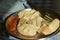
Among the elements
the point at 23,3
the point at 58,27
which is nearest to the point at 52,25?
the point at 58,27

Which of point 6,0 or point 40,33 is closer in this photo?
point 40,33

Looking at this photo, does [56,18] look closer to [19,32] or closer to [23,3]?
[19,32]

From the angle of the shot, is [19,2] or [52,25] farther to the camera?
[19,2]

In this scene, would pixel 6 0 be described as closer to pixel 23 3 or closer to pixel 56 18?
pixel 23 3

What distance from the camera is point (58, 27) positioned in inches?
27.1

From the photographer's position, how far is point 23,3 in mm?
941

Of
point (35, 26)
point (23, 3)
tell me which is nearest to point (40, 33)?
point (35, 26)

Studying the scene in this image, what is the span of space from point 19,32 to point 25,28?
0.08ft

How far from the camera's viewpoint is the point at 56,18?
2.40 feet

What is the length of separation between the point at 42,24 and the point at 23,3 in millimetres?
263

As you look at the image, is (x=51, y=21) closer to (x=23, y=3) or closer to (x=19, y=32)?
(x=19, y=32)

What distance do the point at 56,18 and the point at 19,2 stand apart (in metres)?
0.29

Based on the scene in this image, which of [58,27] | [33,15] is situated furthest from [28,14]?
[58,27]

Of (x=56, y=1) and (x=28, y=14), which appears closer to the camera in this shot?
(x=28, y=14)
